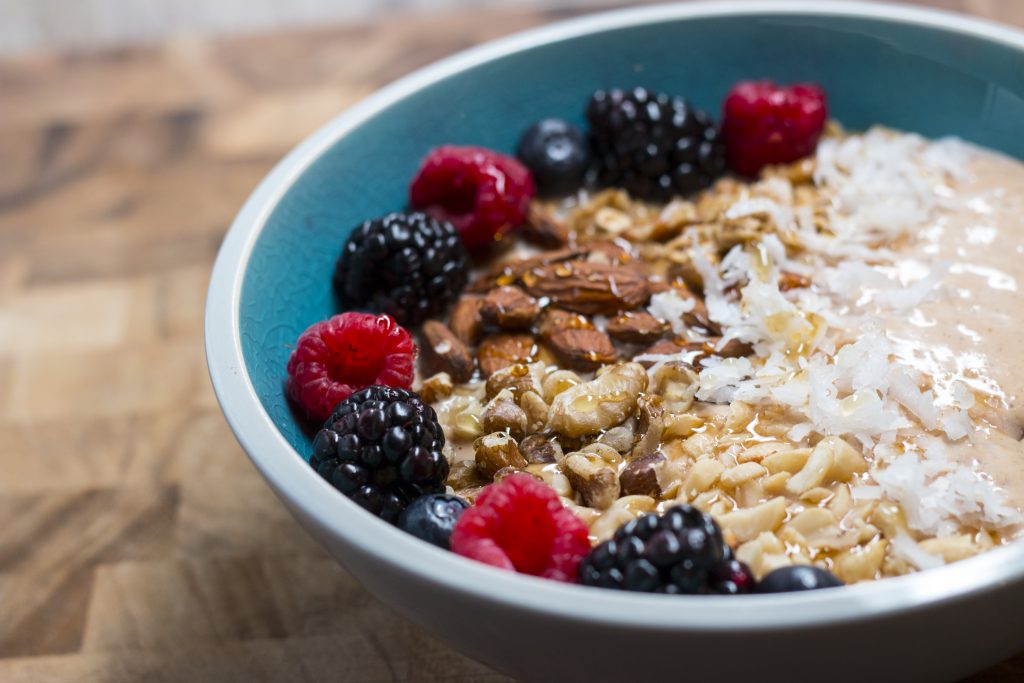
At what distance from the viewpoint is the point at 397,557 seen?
882 millimetres

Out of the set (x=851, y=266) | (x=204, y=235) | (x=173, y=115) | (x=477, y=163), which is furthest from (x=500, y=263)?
(x=173, y=115)

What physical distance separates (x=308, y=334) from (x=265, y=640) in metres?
0.36

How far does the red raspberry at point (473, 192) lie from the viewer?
146 cm

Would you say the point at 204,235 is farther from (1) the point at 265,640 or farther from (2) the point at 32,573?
(1) the point at 265,640

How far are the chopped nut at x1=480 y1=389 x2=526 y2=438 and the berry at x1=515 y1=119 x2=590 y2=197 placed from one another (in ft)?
1.51

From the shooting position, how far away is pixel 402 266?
4.40 feet

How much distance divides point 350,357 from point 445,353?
0.13 m

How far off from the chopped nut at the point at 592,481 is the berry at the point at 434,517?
4.8 inches

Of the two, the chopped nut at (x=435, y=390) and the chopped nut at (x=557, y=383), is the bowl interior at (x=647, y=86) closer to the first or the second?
the chopped nut at (x=435, y=390)

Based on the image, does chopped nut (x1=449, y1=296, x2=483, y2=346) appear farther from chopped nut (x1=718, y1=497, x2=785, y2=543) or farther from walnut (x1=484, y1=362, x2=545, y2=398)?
chopped nut (x1=718, y1=497, x2=785, y2=543)

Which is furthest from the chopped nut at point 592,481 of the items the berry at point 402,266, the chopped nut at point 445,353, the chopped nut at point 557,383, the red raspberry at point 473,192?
the red raspberry at point 473,192

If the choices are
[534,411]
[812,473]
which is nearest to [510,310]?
[534,411]

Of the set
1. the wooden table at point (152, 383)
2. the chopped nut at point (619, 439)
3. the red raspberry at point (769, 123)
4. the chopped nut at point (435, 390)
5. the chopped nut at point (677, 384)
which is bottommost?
the wooden table at point (152, 383)

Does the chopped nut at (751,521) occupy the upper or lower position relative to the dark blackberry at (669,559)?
lower
